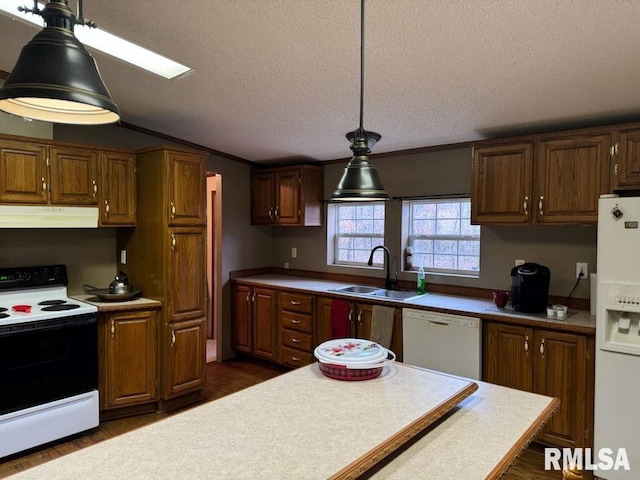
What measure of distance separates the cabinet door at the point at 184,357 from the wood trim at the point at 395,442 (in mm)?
2543

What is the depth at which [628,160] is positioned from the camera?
2.63 meters

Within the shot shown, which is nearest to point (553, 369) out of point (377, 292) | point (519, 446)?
point (377, 292)

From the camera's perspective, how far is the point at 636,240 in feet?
7.70

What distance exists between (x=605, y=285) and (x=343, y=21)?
6.72ft

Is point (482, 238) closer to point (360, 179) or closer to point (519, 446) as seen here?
point (360, 179)

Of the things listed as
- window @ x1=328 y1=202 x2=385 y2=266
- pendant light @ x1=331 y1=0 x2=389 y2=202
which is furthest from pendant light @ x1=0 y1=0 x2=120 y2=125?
window @ x1=328 y1=202 x2=385 y2=266

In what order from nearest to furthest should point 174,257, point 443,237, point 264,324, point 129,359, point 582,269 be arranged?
point 582,269 < point 129,359 < point 174,257 < point 443,237 < point 264,324

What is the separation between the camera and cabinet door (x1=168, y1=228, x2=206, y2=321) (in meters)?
3.44

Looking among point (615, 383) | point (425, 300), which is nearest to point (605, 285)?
point (615, 383)

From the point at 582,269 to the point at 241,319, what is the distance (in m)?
3.25

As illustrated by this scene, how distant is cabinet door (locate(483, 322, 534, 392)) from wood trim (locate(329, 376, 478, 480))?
1445 mm

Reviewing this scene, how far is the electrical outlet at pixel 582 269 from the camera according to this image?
122 inches

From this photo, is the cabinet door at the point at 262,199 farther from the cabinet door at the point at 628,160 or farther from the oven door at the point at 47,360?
the cabinet door at the point at 628,160

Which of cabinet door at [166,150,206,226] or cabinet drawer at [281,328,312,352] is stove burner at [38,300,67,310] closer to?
cabinet door at [166,150,206,226]
